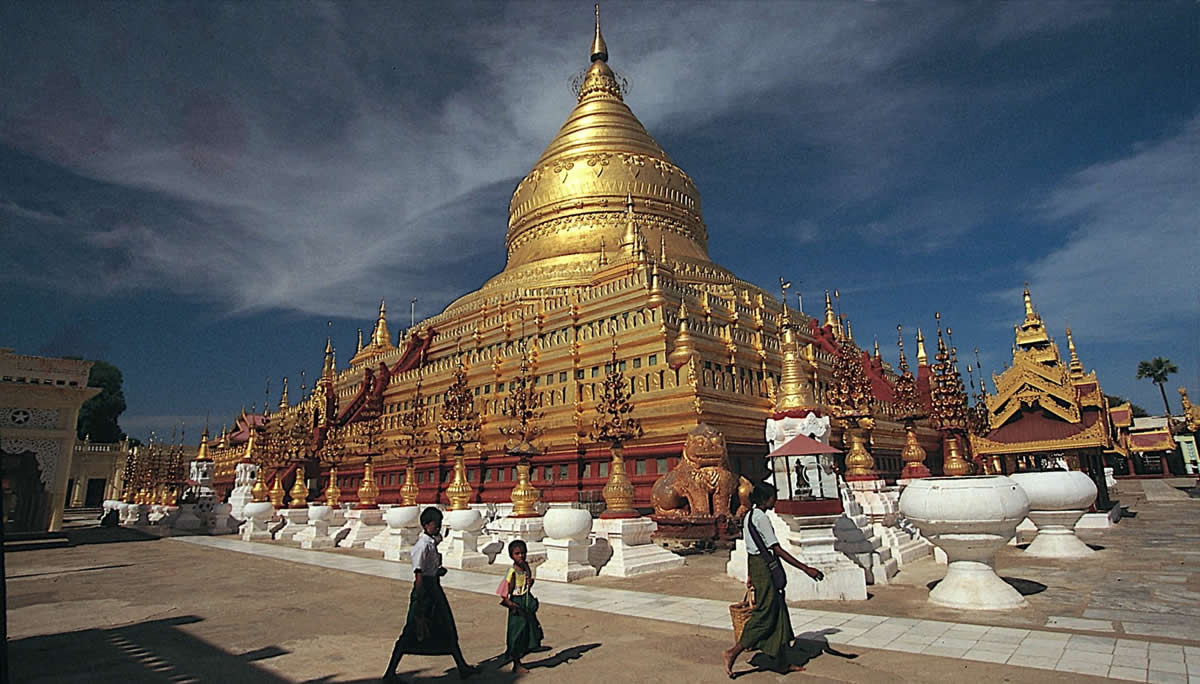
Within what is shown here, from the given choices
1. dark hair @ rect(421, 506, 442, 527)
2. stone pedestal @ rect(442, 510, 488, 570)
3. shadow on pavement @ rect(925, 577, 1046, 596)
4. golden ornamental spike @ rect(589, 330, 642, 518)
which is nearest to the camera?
dark hair @ rect(421, 506, 442, 527)

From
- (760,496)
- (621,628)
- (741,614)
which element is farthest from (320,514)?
(741,614)

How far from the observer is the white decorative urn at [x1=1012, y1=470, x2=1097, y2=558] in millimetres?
11547

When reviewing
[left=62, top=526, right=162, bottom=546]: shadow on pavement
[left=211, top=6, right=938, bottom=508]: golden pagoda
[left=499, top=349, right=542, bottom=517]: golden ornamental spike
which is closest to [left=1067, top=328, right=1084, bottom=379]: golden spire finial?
[left=211, top=6, right=938, bottom=508]: golden pagoda

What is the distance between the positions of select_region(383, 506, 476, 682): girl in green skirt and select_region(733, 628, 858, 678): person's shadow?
96.8 inches

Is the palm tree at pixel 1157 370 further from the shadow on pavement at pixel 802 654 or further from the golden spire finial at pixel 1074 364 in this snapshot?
the shadow on pavement at pixel 802 654

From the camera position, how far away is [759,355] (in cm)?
2380

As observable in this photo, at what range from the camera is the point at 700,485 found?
16.0 m

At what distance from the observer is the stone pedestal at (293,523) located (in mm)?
21828

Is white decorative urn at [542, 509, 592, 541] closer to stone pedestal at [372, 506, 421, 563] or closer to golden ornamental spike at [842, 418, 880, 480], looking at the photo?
stone pedestal at [372, 506, 421, 563]

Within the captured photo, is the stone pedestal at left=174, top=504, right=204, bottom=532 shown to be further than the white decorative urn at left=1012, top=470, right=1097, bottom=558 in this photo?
Yes

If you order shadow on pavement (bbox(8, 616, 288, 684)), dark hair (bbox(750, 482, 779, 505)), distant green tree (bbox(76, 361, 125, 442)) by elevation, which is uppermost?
distant green tree (bbox(76, 361, 125, 442))

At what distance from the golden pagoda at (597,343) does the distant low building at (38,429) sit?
9574 millimetres

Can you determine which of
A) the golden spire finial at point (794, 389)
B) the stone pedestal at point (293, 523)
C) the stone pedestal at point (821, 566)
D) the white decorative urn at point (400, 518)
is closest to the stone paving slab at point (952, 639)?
the stone pedestal at point (821, 566)

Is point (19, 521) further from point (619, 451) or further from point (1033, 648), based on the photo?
point (1033, 648)
